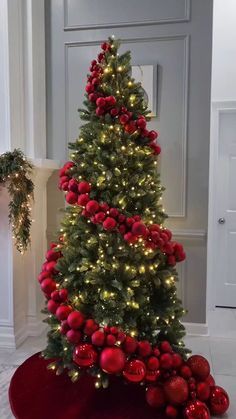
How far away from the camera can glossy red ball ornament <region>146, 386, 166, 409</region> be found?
67.6 inches

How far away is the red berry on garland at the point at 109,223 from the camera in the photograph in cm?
170

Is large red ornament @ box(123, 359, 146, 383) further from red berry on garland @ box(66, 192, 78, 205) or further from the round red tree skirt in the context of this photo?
red berry on garland @ box(66, 192, 78, 205)

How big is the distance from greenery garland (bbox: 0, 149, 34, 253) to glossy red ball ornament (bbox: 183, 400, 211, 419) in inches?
56.0

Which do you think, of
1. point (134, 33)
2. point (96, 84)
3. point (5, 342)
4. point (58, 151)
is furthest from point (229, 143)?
point (5, 342)

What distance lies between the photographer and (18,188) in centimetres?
230

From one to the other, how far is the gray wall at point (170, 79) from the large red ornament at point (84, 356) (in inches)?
47.8

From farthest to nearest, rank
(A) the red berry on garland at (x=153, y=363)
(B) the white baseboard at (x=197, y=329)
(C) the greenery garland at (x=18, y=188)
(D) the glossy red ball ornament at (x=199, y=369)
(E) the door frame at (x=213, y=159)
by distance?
1. (E) the door frame at (x=213, y=159)
2. (B) the white baseboard at (x=197, y=329)
3. (C) the greenery garland at (x=18, y=188)
4. (D) the glossy red ball ornament at (x=199, y=369)
5. (A) the red berry on garland at (x=153, y=363)

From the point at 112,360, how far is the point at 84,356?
142 mm

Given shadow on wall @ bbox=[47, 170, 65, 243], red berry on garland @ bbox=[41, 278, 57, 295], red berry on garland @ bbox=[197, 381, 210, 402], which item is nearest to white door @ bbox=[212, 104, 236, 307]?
shadow on wall @ bbox=[47, 170, 65, 243]

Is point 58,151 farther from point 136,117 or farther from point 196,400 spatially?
point 196,400

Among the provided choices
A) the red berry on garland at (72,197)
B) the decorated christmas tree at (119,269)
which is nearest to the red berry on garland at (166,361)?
the decorated christmas tree at (119,269)

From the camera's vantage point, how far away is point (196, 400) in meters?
1.71

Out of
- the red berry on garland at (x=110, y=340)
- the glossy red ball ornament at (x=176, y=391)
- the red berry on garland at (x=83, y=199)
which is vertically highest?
the red berry on garland at (x=83, y=199)

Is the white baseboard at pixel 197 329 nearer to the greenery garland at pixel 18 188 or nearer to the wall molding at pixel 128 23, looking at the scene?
the greenery garland at pixel 18 188
